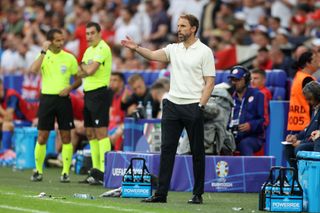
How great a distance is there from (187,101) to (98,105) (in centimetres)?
329

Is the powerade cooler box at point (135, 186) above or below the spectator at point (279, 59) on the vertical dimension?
below

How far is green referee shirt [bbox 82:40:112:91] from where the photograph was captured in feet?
50.2

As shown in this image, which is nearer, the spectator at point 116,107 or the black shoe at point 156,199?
the black shoe at point 156,199

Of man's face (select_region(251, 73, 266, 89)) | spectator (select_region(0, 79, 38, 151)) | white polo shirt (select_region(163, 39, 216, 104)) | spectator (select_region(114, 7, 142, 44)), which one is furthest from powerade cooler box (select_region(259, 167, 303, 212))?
spectator (select_region(114, 7, 142, 44))

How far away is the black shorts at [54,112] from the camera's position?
51.1ft

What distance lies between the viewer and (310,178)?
1152cm

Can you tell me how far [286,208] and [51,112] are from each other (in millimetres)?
5105

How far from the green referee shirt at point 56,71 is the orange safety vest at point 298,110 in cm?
354

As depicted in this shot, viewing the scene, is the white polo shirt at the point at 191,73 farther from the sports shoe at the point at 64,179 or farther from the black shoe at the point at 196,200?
the sports shoe at the point at 64,179

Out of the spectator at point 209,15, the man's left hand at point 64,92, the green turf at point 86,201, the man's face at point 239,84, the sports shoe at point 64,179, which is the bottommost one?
the green turf at point 86,201

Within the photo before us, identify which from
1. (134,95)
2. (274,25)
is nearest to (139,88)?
(134,95)

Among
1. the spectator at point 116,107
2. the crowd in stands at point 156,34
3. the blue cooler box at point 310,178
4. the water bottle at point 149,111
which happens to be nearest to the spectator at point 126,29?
the crowd in stands at point 156,34

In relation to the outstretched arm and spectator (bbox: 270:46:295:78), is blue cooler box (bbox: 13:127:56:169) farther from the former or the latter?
the outstretched arm

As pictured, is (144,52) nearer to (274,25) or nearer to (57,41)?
(57,41)
